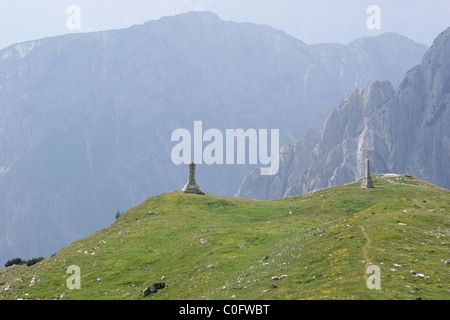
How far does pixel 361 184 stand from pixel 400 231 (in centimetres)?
4897

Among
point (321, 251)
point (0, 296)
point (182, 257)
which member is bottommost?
point (0, 296)

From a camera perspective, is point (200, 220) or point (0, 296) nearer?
point (0, 296)

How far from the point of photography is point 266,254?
4584cm

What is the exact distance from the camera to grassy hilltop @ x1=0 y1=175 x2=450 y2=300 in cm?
3247

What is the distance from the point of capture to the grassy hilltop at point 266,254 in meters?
32.5

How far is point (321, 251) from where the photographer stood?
1576 inches

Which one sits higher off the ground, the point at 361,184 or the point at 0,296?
the point at 361,184

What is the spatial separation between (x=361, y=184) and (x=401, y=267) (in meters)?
58.0
